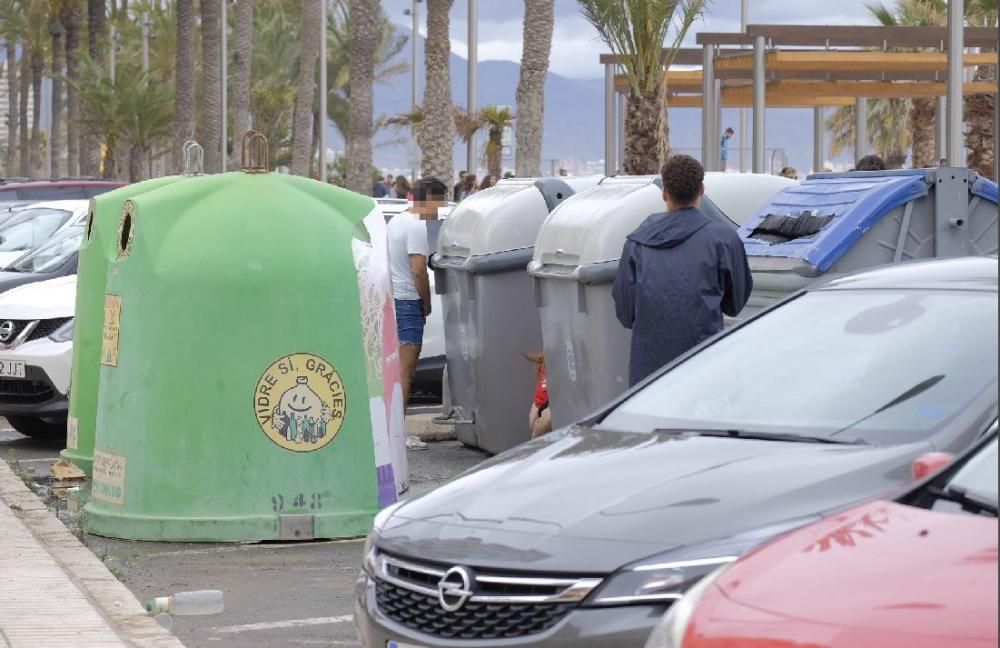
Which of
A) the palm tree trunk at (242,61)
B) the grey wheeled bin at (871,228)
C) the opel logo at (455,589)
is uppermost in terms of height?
the palm tree trunk at (242,61)

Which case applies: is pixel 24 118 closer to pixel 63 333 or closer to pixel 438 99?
pixel 438 99

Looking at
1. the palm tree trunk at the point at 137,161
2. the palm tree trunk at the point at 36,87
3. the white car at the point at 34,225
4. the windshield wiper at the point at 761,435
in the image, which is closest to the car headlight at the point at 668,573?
the windshield wiper at the point at 761,435

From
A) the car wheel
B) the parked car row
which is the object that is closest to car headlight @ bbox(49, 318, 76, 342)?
the car wheel

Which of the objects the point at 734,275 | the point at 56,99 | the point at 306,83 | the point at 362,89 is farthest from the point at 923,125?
the point at 734,275

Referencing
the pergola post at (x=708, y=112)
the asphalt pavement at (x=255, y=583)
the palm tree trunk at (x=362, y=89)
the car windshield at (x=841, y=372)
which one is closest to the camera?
the car windshield at (x=841, y=372)

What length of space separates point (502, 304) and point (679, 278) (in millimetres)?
3570

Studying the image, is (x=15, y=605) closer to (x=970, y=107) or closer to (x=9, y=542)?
(x=9, y=542)

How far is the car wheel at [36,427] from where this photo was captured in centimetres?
1353

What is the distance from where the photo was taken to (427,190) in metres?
12.1

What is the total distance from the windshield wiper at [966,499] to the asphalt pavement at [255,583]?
335 centimetres

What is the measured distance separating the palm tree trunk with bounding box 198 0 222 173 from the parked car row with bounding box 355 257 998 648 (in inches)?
1492

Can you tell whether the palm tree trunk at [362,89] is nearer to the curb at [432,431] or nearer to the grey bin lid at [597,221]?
the curb at [432,431]

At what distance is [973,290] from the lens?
18.7 ft

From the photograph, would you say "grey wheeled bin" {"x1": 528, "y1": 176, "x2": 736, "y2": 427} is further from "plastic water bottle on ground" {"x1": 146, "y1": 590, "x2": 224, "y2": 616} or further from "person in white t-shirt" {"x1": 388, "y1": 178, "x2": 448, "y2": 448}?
"plastic water bottle on ground" {"x1": 146, "y1": 590, "x2": 224, "y2": 616}
